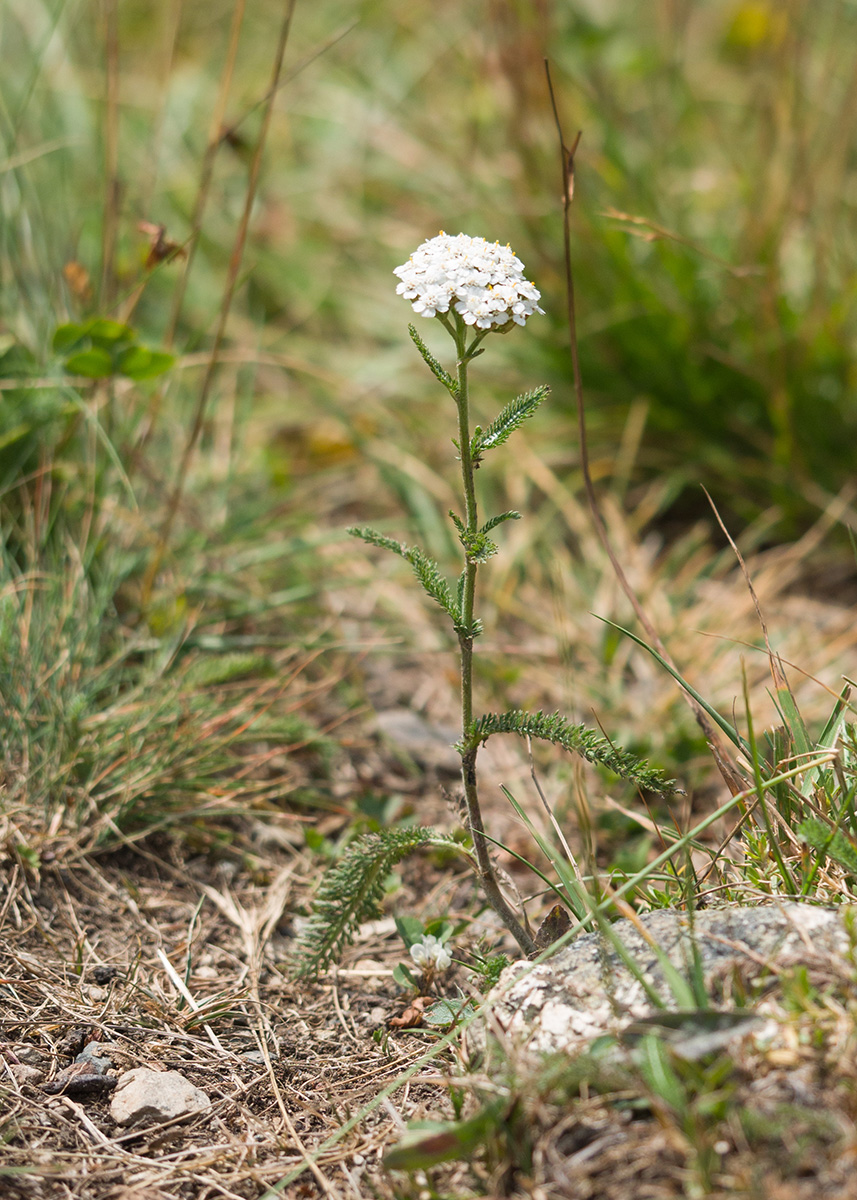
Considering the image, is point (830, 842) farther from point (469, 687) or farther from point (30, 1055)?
point (30, 1055)

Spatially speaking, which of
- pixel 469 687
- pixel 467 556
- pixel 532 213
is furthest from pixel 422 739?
pixel 532 213

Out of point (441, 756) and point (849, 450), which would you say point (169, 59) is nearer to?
point (441, 756)

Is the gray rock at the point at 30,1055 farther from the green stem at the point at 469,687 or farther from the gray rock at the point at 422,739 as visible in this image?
the gray rock at the point at 422,739

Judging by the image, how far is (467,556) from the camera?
1.28m

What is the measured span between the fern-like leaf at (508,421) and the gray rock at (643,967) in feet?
2.08

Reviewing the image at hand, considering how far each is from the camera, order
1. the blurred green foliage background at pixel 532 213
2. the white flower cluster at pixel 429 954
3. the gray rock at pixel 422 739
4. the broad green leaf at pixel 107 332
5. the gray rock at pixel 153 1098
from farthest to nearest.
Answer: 1. the blurred green foliage background at pixel 532 213
2. the gray rock at pixel 422 739
3. the broad green leaf at pixel 107 332
4. the white flower cluster at pixel 429 954
5. the gray rock at pixel 153 1098

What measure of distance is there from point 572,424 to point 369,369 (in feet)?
2.30

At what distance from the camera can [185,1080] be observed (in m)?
1.31

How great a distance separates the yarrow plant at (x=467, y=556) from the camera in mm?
1198

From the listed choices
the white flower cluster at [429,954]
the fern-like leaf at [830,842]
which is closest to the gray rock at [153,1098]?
the white flower cluster at [429,954]

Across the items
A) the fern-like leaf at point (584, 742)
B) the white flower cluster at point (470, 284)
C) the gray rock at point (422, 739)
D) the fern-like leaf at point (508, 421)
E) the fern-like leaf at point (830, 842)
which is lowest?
the gray rock at point (422, 739)

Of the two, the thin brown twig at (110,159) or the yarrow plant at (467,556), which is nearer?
the yarrow plant at (467,556)

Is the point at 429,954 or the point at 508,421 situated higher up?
the point at 508,421

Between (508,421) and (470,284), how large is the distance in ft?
0.64
